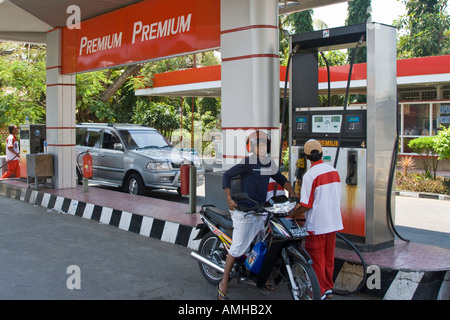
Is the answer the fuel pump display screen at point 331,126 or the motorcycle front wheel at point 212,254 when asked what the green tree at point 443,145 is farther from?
the motorcycle front wheel at point 212,254

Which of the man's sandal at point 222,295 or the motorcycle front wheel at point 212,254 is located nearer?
the man's sandal at point 222,295

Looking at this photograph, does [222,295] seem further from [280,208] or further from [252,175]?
[252,175]

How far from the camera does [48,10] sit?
31.1 feet

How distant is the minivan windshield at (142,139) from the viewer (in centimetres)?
1224

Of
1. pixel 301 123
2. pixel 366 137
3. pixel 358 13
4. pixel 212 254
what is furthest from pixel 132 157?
pixel 358 13

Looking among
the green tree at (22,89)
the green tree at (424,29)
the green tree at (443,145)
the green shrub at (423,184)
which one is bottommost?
the green shrub at (423,184)

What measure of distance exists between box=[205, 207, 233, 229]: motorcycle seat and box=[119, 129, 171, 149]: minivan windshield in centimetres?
715

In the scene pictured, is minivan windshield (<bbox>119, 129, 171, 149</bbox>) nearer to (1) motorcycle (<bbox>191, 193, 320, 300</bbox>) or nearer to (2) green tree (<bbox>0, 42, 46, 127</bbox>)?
(2) green tree (<bbox>0, 42, 46, 127</bbox>)

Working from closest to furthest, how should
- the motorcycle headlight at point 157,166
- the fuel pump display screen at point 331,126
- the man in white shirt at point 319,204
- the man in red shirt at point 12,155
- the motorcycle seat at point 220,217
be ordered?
the man in white shirt at point 319,204 → the motorcycle seat at point 220,217 → the fuel pump display screen at point 331,126 → the motorcycle headlight at point 157,166 → the man in red shirt at point 12,155

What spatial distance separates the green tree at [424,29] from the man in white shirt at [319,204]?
2728 centimetres

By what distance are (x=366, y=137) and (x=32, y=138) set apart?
9.17 m

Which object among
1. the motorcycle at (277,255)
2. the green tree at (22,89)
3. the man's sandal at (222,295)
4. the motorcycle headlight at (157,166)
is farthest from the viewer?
the green tree at (22,89)

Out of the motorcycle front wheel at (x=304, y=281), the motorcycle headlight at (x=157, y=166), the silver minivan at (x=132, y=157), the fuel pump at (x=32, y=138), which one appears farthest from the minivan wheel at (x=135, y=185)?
the motorcycle front wheel at (x=304, y=281)

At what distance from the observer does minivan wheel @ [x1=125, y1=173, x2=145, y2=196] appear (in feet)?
37.6
